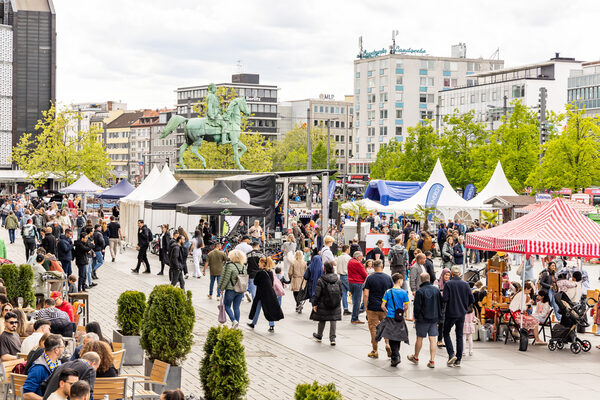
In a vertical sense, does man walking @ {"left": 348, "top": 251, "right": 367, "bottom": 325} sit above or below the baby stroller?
above

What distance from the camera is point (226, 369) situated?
9336 millimetres

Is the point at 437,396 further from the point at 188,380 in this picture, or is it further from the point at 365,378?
the point at 188,380

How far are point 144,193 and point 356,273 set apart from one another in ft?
68.4

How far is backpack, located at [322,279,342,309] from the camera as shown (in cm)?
1573

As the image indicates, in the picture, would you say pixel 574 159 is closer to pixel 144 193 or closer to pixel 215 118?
pixel 215 118

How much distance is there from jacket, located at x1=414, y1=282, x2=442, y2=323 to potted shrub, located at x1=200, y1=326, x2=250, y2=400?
537cm

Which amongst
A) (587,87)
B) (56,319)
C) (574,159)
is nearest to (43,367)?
(56,319)

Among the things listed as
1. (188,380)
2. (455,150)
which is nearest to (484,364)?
(188,380)

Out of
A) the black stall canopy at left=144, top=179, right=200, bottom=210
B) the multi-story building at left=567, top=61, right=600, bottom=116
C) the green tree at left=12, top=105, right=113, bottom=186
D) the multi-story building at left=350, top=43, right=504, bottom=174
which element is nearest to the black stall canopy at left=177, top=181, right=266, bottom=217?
the black stall canopy at left=144, top=179, right=200, bottom=210

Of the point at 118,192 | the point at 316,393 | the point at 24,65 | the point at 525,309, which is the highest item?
the point at 24,65

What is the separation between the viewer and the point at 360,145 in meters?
141

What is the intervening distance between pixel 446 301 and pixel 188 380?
441 cm

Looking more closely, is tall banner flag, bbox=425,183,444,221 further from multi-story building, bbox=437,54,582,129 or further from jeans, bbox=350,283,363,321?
multi-story building, bbox=437,54,582,129

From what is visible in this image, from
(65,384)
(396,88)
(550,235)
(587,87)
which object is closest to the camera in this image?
(65,384)
